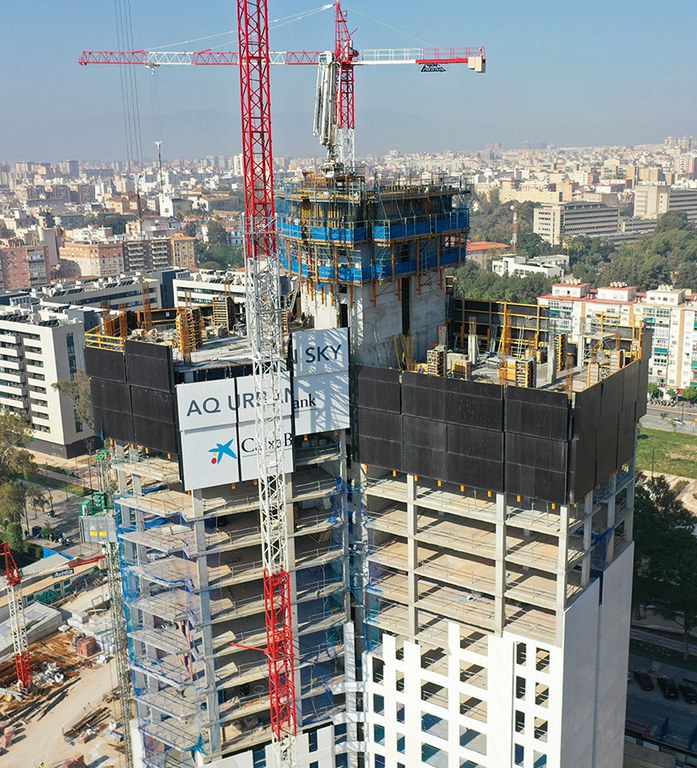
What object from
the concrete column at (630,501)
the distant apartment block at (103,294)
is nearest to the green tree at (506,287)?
the distant apartment block at (103,294)

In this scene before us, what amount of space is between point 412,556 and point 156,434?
10.3m

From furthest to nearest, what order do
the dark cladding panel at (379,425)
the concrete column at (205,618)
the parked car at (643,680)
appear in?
the parked car at (643,680)
the dark cladding panel at (379,425)
the concrete column at (205,618)

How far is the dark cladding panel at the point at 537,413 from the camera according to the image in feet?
Answer: 89.0

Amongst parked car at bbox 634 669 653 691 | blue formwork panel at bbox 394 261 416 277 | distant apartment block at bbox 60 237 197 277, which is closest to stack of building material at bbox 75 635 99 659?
parked car at bbox 634 669 653 691

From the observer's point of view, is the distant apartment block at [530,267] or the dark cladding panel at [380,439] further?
the distant apartment block at [530,267]

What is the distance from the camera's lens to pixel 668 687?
165 feet

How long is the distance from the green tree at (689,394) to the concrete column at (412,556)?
84.3 meters

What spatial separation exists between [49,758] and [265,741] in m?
18.9

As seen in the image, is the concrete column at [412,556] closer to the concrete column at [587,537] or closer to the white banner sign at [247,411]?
the white banner sign at [247,411]

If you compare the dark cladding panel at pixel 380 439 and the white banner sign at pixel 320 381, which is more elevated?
the white banner sign at pixel 320 381

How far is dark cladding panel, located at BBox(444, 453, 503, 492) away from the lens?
28.8m

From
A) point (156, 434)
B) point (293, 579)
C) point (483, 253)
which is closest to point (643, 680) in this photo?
point (293, 579)

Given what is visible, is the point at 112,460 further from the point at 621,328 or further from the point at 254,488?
the point at 621,328

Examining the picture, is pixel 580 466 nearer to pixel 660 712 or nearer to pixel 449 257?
pixel 449 257
